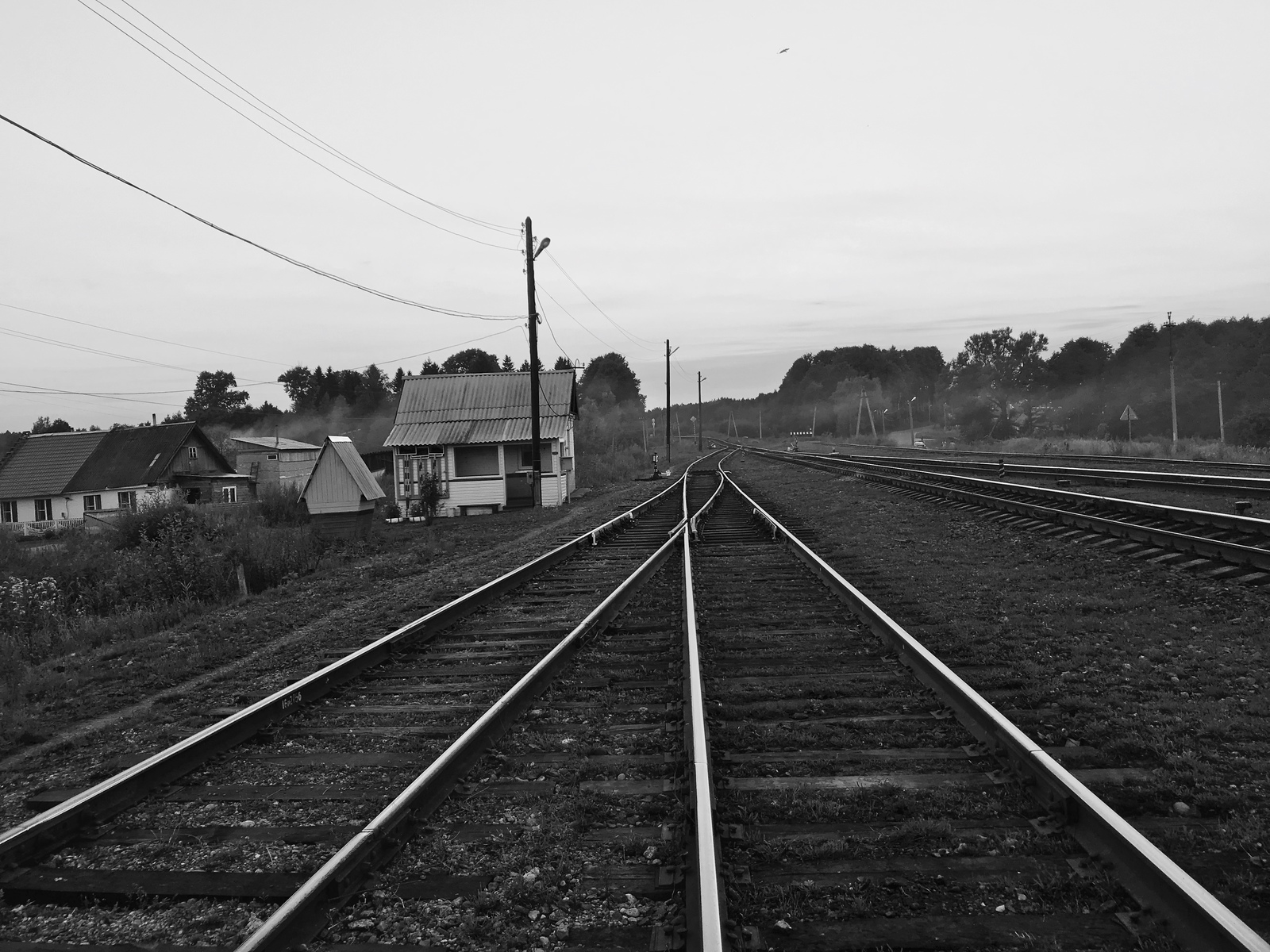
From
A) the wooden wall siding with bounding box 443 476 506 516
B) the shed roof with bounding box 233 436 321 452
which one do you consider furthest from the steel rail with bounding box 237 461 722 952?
the shed roof with bounding box 233 436 321 452

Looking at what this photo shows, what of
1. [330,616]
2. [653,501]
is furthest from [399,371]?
[330,616]

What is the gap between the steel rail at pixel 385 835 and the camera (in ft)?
9.14

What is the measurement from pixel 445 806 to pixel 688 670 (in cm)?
204

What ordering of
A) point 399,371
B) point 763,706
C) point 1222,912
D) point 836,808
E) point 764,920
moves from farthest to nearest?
point 399,371 → point 763,706 → point 836,808 → point 764,920 → point 1222,912

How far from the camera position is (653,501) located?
870 inches

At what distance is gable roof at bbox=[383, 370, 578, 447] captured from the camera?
31266mm

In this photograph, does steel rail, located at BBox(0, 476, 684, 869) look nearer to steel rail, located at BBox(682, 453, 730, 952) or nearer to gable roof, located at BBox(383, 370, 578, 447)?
steel rail, located at BBox(682, 453, 730, 952)

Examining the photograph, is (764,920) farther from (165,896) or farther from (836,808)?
(165,896)

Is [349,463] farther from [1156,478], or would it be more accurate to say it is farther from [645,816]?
[645,816]

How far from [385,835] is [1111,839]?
2.85 metres

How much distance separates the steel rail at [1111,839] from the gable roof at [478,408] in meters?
26.7

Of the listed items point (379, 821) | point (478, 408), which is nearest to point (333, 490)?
point (478, 408)

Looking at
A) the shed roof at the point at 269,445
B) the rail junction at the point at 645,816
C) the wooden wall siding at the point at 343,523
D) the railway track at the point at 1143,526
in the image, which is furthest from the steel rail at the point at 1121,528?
the shed roof at the point at 269,445

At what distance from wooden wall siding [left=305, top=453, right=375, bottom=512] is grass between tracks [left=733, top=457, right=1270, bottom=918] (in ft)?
52.7
